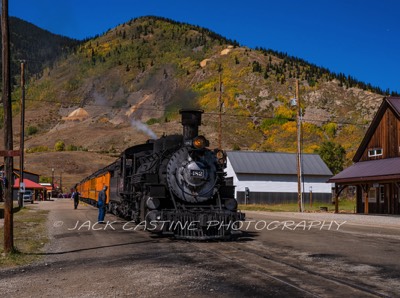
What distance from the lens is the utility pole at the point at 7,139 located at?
38.9ft

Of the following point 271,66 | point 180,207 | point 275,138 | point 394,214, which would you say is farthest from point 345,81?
point 180,207

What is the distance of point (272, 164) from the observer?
5253 cm

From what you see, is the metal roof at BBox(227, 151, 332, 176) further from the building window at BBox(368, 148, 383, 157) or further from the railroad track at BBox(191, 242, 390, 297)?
the railroad track at BBox(191, 242, 390, 297)

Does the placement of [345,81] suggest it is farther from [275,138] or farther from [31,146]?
[31,146]

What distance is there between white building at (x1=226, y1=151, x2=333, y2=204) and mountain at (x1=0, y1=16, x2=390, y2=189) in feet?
70.5

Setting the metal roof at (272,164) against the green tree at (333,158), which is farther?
the green tree at (333,158)

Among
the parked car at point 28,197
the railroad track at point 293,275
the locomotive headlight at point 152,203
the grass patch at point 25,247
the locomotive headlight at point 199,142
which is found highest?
the locomotive headlight at point 199,142

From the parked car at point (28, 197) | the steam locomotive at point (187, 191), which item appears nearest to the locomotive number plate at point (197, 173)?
the steam locomotive at point (187, 191)

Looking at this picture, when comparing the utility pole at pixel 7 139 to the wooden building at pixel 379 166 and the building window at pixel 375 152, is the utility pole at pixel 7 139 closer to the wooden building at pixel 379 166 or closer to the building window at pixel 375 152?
the wooden building at pixel 379 166

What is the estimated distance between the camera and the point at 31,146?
458ft

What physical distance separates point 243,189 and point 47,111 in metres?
151

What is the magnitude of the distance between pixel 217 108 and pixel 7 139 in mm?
88772

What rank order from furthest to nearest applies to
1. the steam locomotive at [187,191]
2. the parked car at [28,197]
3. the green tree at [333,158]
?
the green tree at [333,158]
the parked car at [28,197]
the steam locomotive at [187,191]

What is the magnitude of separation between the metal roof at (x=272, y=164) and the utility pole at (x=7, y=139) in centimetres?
3831
